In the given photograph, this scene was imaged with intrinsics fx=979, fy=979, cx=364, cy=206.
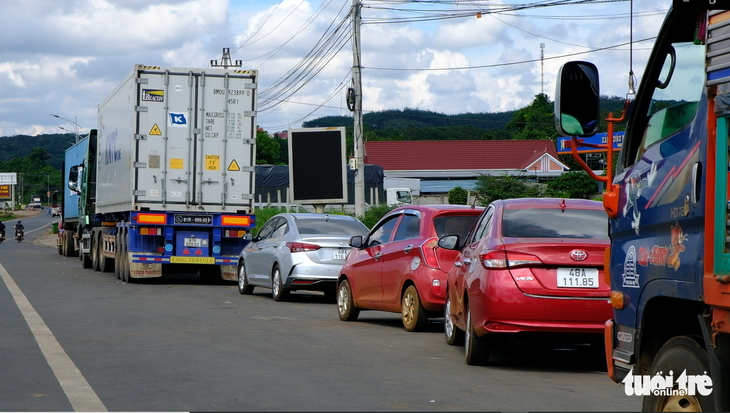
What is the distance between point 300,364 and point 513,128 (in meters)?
110

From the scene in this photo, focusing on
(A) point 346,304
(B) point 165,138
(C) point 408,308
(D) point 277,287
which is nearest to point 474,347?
(C) point 408,308

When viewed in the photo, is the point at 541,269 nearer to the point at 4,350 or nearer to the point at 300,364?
the point at 300,364

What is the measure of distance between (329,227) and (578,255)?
9.30m

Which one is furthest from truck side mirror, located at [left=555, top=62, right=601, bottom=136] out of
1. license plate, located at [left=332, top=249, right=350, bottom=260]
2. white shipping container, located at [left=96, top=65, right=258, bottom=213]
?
white shipping container, located at [left=96, top=65, right=258, bottom=213]

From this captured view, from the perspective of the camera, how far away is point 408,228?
12.4 m

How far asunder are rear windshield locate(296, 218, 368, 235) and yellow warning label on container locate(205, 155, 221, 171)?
155 inches

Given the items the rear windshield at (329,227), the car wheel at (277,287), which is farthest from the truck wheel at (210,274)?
the rear windshield at (329,227)

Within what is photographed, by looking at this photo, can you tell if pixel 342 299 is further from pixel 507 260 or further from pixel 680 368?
pixel 680 368

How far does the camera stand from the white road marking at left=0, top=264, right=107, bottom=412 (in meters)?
7.18

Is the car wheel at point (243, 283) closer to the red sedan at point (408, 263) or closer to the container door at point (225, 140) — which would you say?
the container door at point (225, 140)

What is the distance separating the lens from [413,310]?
12.0m

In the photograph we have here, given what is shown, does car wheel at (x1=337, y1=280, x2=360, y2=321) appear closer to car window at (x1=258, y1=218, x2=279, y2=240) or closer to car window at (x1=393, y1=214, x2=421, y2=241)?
car window at (x1=393, y1=214, x2=421, y2=241)

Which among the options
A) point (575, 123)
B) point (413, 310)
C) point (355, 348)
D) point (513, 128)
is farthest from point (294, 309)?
point (513, 128)

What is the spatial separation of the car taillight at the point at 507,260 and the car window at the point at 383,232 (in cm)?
402
